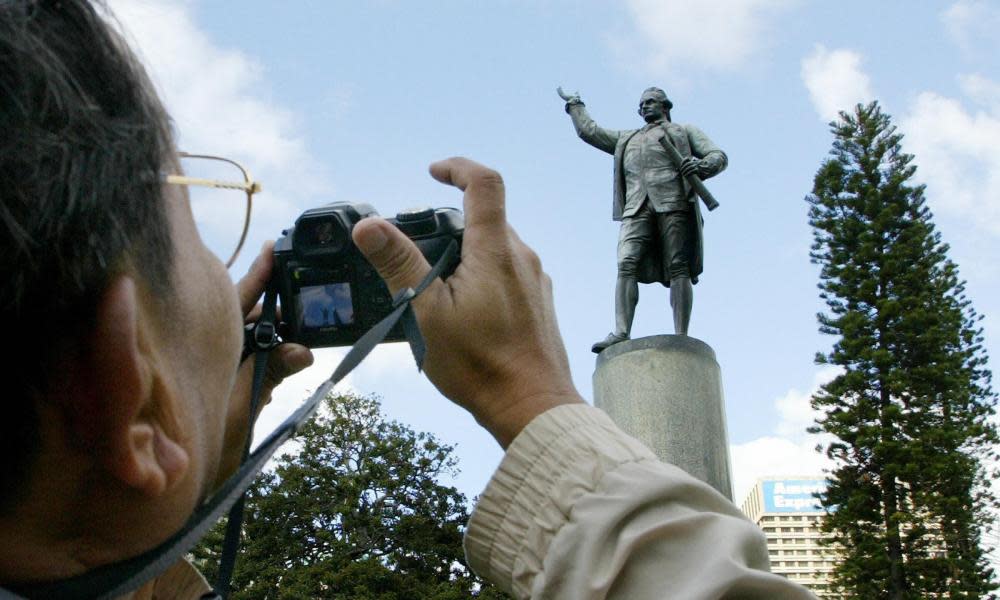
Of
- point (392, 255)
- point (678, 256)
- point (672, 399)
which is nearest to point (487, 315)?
point (392, 255)

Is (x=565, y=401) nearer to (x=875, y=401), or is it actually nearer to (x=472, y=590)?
(x=875, y=401)

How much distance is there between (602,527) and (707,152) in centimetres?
761

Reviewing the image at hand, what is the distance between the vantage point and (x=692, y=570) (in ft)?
2.71

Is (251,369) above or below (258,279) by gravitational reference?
below

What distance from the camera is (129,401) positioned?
75cm

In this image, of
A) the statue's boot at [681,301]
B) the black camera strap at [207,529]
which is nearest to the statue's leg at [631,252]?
the statue's boot at [681,301]

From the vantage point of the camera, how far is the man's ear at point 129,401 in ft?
2.39

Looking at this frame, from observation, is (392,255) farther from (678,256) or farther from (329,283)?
(678,256)

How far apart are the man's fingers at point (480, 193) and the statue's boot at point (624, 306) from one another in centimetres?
657

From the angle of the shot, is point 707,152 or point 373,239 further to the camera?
point 707,152

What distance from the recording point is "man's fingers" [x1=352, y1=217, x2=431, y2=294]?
1166 millimetres

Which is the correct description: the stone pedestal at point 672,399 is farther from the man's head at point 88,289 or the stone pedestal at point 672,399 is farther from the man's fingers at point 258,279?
the man's head at point 88,289

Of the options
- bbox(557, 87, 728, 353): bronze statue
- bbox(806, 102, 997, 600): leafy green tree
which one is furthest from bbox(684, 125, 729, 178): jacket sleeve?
bbox(806, 102, 997, 600): leafy green tree

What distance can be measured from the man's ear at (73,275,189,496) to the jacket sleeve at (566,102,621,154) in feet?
27.7
